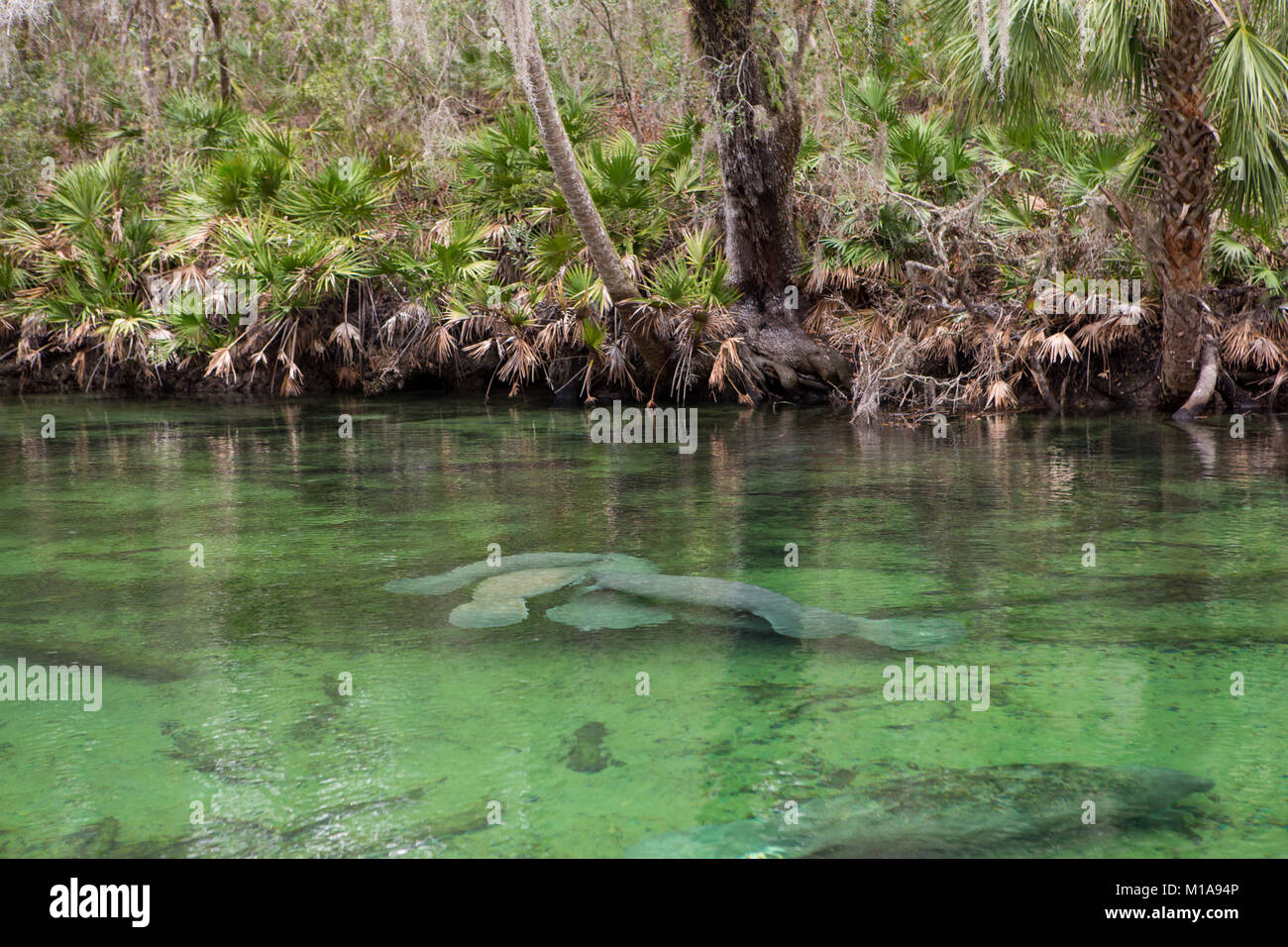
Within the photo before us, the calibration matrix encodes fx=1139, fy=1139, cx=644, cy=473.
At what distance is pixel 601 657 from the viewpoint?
403 centimetres

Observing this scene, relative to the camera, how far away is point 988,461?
8562 millimetres

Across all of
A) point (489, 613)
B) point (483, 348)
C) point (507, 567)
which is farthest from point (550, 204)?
point (489, 613)

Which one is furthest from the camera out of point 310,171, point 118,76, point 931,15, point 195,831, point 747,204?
point 118,76

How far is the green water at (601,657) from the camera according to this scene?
2.86m

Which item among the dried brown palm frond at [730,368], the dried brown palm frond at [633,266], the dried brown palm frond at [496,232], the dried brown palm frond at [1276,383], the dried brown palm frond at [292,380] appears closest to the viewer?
the dried brown palm frond at [1276,383]

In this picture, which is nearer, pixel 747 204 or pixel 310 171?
pixel 747 204

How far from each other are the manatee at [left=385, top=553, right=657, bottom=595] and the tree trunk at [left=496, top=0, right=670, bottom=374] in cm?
532

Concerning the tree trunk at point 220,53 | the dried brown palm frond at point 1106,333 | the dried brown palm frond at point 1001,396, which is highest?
the tree trunk at point 220,53

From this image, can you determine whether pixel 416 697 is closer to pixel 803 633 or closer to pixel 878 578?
pixel 803 633

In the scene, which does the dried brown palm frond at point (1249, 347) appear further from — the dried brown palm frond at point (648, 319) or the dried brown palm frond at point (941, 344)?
the dried brown palm frond at point (648, 319)

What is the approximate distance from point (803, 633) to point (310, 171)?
1503cm

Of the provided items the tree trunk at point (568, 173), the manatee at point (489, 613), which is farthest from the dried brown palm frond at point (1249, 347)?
the manatee at point (489, 613)

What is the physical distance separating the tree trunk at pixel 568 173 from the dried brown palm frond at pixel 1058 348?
13.7 feet

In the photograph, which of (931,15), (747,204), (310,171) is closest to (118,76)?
(310,171)
